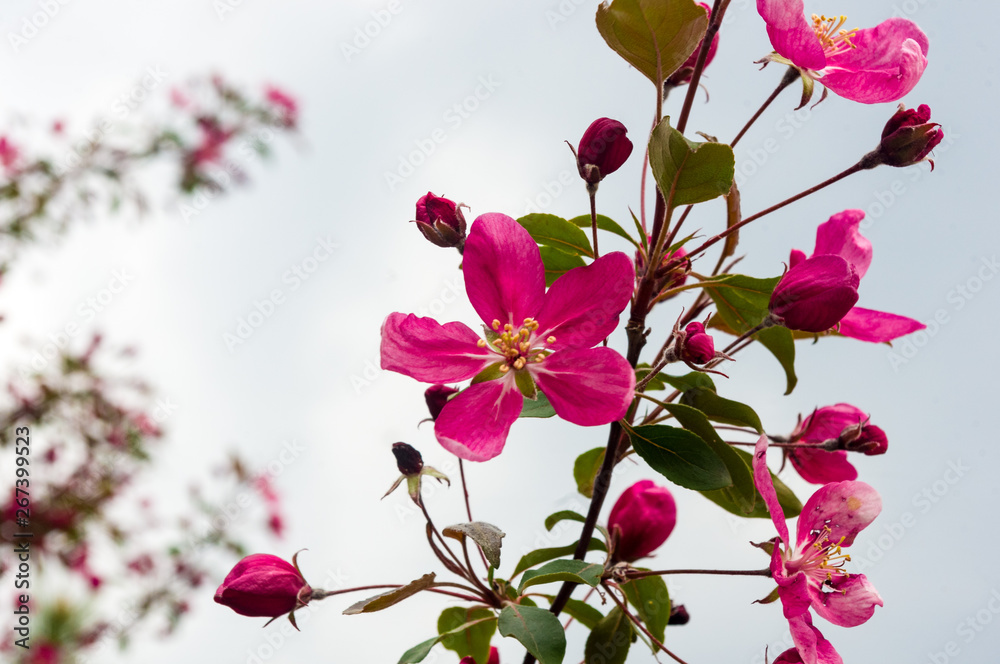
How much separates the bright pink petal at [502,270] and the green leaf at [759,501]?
0.43 meters

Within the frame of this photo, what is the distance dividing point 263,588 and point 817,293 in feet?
3.30

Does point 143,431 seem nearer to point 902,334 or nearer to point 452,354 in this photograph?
point 452,354

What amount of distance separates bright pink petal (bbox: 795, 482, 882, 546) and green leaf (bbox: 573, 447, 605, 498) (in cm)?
46

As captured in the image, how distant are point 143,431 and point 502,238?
131 inches

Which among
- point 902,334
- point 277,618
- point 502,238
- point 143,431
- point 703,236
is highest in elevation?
point 143,431

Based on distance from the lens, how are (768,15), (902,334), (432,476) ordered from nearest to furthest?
(768,15) → (432,476) → (902,334)

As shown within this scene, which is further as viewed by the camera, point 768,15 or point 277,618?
point 277,618

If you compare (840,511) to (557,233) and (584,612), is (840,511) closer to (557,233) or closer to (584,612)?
(584,612)

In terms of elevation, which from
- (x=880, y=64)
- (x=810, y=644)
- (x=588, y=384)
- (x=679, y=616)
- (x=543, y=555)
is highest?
(x=880, y=64)

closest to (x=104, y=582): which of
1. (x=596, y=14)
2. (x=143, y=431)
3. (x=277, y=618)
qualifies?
(x=143, y=431)

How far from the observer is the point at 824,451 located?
1.35 m

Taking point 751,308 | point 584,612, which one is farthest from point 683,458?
point 584,612

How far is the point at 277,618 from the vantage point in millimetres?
1221

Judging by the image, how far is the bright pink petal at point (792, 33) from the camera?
105 cm
